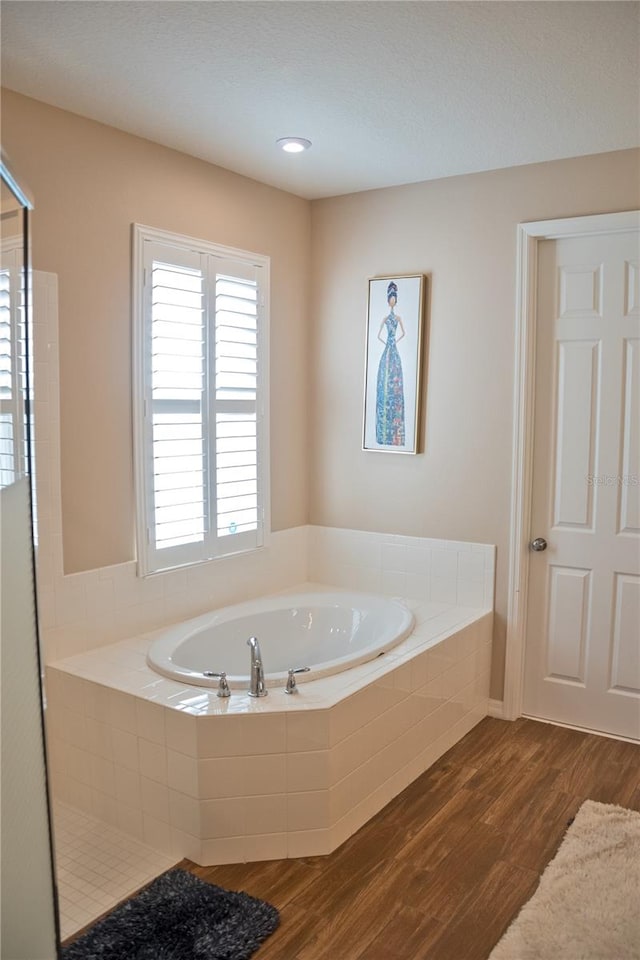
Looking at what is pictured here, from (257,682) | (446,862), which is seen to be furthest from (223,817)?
(446,862)

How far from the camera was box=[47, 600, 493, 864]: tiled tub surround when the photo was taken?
258cm

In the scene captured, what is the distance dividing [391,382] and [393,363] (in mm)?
97

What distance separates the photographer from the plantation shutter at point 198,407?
10.8 ft

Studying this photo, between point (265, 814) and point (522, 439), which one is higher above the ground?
point (522, 439)

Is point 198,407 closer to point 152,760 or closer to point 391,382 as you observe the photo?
point 391,382

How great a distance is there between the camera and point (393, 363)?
399 centimetres

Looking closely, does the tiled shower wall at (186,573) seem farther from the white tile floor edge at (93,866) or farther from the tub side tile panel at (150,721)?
the white tile floor edge at (93,866)

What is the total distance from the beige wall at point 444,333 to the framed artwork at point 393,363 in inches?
2.5

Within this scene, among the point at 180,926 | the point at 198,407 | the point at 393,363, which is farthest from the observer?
the point at 393,363

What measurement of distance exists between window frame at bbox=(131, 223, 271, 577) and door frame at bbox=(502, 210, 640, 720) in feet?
4.01

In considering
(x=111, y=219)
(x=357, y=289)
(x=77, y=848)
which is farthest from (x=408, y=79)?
(x=77, y=848)

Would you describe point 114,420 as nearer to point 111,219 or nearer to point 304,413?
point 111,219

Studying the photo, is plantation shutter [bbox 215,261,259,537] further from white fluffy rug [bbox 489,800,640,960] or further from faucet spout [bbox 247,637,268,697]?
white fluffy rug [bbox 489,800,640,960]

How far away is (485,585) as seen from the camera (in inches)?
150
